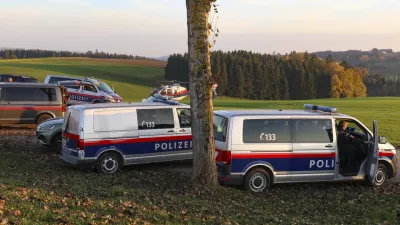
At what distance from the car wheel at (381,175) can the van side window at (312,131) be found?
1562 millimetres

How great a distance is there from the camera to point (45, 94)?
58.2ft

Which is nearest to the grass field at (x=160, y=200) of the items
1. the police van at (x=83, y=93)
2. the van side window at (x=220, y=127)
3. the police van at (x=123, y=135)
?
the police van at (x=123, y=135)

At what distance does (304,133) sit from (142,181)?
377cm

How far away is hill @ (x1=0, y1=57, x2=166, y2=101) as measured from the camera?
84.4 meters

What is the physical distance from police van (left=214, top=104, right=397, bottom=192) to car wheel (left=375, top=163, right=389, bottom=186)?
2cm

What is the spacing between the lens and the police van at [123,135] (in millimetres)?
10980

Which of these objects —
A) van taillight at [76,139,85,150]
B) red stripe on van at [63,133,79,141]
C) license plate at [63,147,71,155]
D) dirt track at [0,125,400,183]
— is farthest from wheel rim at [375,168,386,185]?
license plate at [63,147,71,155]

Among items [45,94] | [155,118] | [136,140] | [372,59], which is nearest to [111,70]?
[45,94]

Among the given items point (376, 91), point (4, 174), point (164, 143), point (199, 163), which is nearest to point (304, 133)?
point (199, 163)

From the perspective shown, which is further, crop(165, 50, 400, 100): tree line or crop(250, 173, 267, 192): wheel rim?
crop(165, 50, 400, 100): tree line

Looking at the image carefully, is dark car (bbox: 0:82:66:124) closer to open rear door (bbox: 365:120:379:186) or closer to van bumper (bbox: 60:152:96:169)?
van bumper (bbox: 60:152:96:169)

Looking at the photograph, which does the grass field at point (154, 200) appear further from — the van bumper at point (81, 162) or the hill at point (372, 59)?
the hill at point (372, 59)

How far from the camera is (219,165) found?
962 cm

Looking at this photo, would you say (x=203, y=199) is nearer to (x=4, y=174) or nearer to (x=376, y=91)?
(x=4, y=174)
